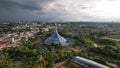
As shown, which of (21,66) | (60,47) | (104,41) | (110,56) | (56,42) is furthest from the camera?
(104,41)

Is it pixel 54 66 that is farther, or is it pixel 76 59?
pixel 76 59

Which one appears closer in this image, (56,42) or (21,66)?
(21,66)

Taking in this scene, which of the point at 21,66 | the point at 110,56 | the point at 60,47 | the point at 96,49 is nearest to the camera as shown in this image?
the point at 21,66

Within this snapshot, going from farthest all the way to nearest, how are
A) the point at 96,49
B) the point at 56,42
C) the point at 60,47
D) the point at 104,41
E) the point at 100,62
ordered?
the point at 104,41, the point at 56,42, the point at 60,47, the point at 96,49, the point at 100,62

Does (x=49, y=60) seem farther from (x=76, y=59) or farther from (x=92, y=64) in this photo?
(x=92, y=64)

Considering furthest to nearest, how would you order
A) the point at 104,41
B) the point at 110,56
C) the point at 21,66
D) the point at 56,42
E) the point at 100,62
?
the point at 104,41, the point at 56,42, the point at 110,56, the point at 100,62, the point at 21,66

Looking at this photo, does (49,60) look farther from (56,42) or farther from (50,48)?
(56,42)

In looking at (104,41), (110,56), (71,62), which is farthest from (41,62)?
(104,41)

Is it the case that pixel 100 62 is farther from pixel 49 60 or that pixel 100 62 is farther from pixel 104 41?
pixel 104 41

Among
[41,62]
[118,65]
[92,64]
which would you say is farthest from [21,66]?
[118,65]
